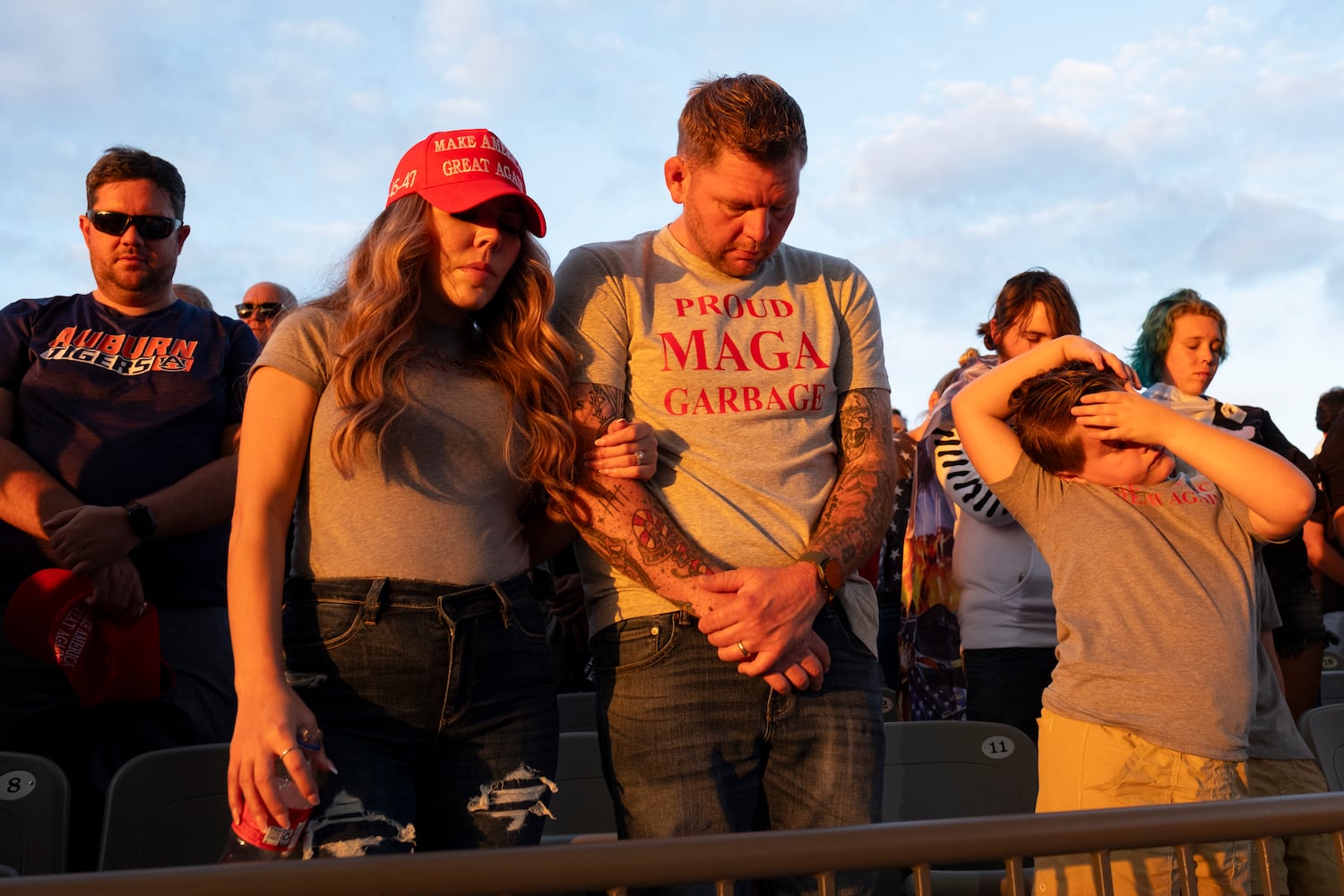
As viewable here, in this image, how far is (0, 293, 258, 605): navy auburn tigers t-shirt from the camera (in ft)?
10.6

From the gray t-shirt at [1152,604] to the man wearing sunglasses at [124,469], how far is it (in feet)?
7.10

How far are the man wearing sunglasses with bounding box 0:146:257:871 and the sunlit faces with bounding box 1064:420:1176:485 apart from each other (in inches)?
87.9

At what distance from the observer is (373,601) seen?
6.86 ft

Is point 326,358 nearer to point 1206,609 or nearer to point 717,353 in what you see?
point 717,353

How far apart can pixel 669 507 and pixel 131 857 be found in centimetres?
141

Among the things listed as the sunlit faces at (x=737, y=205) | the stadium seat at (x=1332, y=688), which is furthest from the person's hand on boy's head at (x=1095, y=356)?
the stadium seat at (x=1332, y=688)

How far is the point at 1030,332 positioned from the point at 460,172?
225 centimetres

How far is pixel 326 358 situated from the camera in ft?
7.23

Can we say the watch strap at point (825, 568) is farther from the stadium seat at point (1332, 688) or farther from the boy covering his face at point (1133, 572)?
the stadium seat at point (1332, 688)

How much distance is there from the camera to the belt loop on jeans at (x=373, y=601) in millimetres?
2092

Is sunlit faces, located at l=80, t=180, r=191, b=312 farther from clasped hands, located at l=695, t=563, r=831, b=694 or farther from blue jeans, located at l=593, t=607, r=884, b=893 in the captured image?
clasped hands, located at l=695, t=563, r=831, b=694

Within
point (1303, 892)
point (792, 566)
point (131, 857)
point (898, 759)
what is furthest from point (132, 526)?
point (1303, 892)

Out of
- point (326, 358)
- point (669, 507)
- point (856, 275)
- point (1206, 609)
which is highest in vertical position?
point (856, 275)

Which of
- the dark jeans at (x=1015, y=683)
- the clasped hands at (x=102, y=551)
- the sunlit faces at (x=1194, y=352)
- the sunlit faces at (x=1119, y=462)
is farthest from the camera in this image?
the sunlit faces at (x=1194, y=352)
